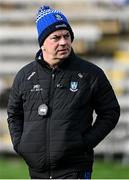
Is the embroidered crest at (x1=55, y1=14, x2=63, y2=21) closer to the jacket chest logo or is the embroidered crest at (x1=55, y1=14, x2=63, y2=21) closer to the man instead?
the man

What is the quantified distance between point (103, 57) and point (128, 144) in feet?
8.51

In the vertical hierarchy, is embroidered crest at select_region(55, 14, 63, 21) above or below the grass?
above

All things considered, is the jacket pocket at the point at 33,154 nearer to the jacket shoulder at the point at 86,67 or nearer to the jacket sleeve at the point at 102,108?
the jacket sleeve at the point at 102,108

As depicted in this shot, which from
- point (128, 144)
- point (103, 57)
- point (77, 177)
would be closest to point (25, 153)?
point (77, 177)

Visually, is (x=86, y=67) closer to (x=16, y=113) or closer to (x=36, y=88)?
(x=36, y=88)

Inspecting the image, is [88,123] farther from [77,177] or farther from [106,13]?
[106,13]

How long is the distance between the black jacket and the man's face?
0.28 feet

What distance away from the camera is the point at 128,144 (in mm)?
15461

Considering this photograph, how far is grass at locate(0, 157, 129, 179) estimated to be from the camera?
12702mm

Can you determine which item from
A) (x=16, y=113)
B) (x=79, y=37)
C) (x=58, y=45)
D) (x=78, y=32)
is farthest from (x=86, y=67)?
(x=79, y=37)

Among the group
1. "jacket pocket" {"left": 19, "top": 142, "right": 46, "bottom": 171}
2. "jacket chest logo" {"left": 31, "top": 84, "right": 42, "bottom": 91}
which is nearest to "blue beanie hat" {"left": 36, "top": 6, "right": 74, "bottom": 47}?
"jacket chest logo" {"left": 31, "top": 84, "right": 42, "bottom": 91}

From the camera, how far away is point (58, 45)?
21.5 feet

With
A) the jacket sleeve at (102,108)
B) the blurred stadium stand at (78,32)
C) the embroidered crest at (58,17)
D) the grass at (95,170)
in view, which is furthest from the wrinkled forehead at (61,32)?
the blurred stadium stand at (78,32)

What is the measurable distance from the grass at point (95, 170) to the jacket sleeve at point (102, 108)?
571 centimetres
